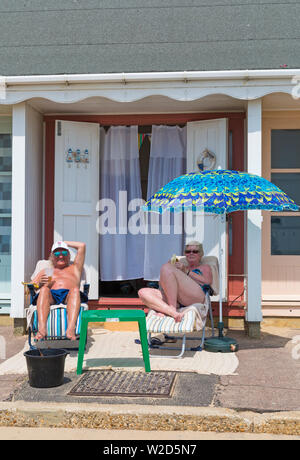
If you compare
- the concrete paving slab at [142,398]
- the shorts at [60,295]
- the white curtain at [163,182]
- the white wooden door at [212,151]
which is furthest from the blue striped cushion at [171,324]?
the white curtain at [163,182]

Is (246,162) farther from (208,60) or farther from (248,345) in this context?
(248,345)

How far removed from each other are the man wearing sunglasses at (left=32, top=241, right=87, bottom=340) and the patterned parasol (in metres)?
1.22

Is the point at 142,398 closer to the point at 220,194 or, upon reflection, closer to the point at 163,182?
the point at 220,194

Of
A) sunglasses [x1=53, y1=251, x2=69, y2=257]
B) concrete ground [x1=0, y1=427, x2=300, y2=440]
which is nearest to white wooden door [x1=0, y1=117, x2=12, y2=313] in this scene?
sunglasses [x1=53, y1=251, x2=69, y2=257]

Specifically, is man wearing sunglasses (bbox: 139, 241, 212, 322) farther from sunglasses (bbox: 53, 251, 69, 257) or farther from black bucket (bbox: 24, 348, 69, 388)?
black bucket (bbox: 24, 348, 69, 388)

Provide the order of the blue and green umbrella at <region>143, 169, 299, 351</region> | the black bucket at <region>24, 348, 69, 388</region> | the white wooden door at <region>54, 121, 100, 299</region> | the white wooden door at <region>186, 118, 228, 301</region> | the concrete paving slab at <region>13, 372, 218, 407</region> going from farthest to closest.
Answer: the white wooden door at <region>54, 121, 100, 299</region> < the white wooden door at <region>186, 118, 228, 301</region> < the blue and green umbrella at <region>143, 169, 299, 351</region> < the black bucket at <region>24, 348, 69, 388</region> < the concrete paving slab at <region>13, 372, 218, 407</region>

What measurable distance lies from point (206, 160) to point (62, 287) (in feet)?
8.09

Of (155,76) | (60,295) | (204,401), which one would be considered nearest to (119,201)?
(155,76)

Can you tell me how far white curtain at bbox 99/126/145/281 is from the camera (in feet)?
24.4

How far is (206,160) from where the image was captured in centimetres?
686

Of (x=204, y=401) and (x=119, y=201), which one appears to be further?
(x=119, y=201)

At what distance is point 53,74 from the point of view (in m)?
6.56
